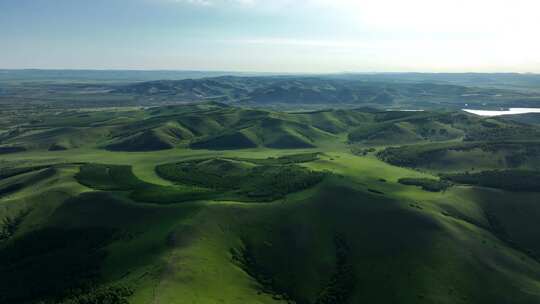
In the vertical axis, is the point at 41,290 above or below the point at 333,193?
below

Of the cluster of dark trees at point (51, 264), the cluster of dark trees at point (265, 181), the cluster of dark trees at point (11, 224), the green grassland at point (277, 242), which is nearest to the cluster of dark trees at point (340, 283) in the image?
the green grassland at point (277, 242)

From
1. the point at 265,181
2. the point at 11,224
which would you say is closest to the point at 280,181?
the point at 265,181

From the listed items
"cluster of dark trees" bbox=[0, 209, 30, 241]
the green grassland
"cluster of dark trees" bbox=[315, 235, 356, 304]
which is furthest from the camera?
"cluster of dark trees" bbox=[0, 209, 30, 241]

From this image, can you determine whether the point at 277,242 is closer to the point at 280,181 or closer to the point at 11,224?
the point at 280,181

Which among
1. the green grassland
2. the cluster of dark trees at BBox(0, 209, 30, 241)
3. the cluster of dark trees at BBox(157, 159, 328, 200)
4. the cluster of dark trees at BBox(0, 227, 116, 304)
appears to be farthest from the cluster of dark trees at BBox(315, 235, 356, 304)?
the cluster of dark trees at BBox(0, 209, 30, 241)

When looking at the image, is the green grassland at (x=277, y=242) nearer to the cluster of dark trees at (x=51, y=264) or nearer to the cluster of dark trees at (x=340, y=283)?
the cluster of dark trees at (x=340, y=283)

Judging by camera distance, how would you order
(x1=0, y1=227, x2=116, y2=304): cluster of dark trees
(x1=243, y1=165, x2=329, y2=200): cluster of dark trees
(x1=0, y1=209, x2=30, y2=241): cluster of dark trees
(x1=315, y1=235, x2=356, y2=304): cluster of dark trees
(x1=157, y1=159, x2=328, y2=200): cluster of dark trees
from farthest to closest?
(x1=157, y1=159, x2=328, y2=200): cluster of dark trees < (x1=243, y1=165, x2=329, y2=200): cluster of dark trees < (x1=0, y1=209, x2=30, y2=241): cluster of dark trees < (x1=0, y1=227, x2=116, y2=304): cluster of dark trees < (x1=315, y1=235, x2=356, y2=304): cluster of dark trees

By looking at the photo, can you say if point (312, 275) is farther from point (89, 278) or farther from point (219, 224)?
point (89, 278)

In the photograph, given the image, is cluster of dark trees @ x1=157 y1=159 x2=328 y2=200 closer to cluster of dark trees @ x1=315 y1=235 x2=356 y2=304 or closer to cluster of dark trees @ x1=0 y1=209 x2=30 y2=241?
cluster of dark trees @ x1=315 y1=235 x2=356 y2=304

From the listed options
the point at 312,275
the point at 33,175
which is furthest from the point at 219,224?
the point at 33,175

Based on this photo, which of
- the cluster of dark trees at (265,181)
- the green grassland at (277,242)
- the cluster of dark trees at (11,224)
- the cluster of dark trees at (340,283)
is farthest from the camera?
the cluster of dark trees at (265,181)

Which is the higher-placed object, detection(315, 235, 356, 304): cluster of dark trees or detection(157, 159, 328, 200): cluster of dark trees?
detection(157, 159, 328, 200): cluster of dark trees
